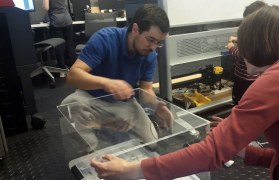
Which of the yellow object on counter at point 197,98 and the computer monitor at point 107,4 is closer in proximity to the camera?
the yellow object on counter at point 197,98

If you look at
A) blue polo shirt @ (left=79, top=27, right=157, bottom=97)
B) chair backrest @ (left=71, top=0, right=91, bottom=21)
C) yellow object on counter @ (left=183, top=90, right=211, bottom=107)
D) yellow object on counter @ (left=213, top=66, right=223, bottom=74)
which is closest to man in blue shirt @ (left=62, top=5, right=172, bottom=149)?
blue polo shirt @ (left=79, top=27, right=157, bottom=97)

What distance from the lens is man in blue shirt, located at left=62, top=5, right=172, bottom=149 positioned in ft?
4.20

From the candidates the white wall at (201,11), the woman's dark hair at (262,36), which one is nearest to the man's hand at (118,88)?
the woman's dark hair at (262,36)

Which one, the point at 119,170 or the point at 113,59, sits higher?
the point at 113,59

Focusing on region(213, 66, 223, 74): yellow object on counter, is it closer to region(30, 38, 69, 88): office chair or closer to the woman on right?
the woman on right

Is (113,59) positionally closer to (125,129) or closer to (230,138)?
(125,129)

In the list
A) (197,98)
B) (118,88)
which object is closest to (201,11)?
(197,98)

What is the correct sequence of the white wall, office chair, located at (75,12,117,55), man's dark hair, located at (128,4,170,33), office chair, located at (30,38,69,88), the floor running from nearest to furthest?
man's dark hair, located at (128,4,170,33) → the floor → the white wall → office chair, located at (30,38,69,88) → office chair, located at (75,12,117,55)

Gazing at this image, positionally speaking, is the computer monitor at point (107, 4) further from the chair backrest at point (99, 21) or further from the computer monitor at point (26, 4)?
the computer monitor at point (26, 4)

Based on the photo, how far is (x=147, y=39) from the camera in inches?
54.9

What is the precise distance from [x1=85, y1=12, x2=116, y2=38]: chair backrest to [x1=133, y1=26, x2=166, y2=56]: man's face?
2.04 m

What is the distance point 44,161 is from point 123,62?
90 centimetres

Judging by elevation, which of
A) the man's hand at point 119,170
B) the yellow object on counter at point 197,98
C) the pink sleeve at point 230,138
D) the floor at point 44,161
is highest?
the pink sleeve at point 230,138

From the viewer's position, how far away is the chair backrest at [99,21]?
3389mm
